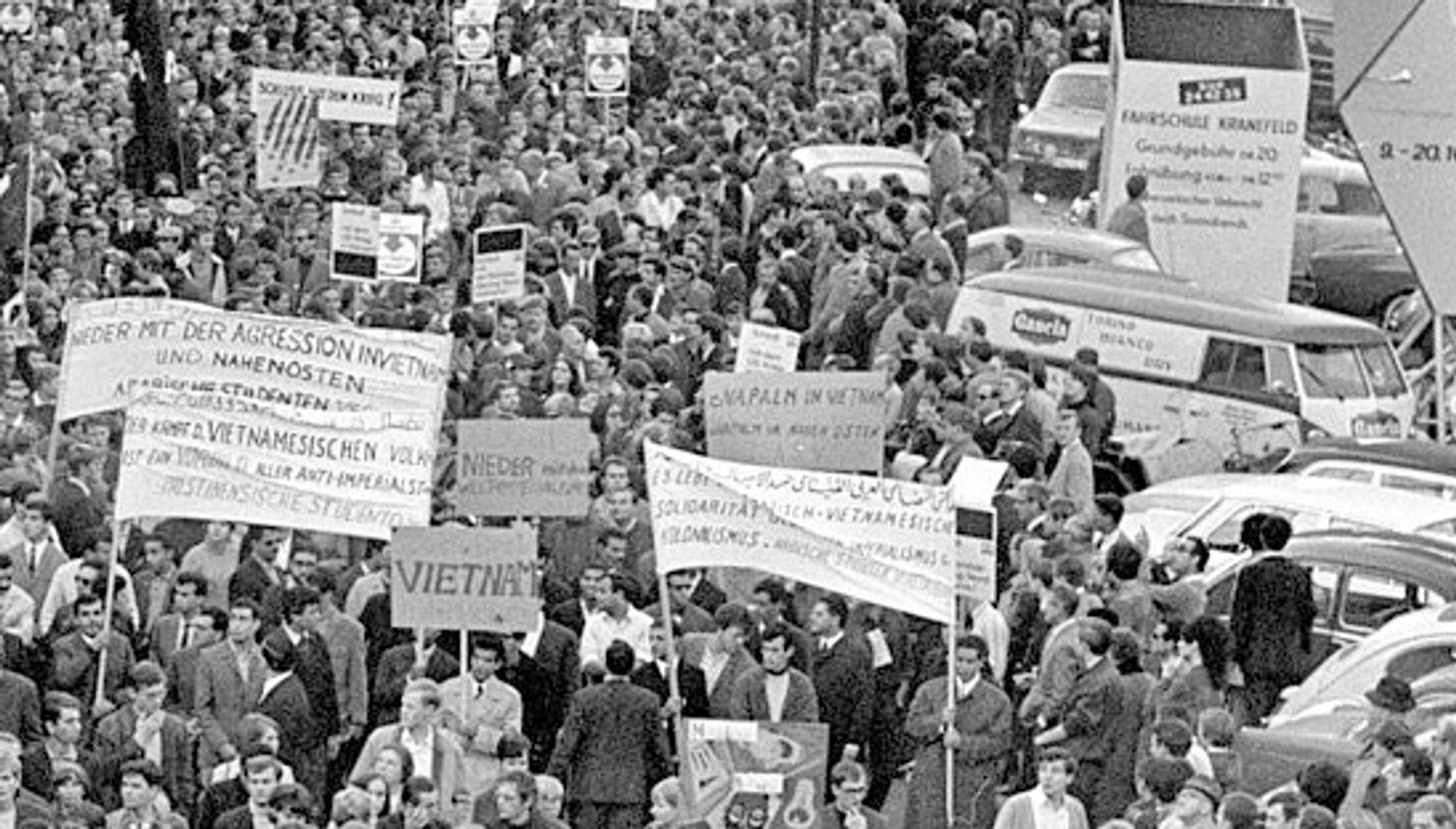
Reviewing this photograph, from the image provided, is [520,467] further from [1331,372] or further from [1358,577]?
[1331,372]

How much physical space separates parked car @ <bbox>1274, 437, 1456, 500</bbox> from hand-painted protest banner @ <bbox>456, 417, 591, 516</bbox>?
15.9 ft

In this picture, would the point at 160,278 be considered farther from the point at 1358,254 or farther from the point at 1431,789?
the point at 1431,789

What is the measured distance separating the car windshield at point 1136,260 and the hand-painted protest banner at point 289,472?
33.7 ft

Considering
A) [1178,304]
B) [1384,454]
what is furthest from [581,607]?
[1178,304]

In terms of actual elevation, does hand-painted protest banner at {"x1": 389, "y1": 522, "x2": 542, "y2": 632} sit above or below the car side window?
above

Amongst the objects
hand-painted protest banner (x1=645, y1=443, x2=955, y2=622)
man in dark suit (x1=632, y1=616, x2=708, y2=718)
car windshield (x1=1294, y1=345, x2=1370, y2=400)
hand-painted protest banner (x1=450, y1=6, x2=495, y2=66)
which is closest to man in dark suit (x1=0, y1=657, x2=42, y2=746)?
man in dark suit (x1=632, y1=616, x2=708, y2=718)

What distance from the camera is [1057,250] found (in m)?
34.0

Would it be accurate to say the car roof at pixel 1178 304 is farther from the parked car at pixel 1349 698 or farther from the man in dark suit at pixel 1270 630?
the parked car at pixel 1349 698

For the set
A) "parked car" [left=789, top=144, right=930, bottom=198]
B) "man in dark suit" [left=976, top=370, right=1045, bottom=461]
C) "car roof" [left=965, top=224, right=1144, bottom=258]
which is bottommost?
"parked car" [left=789, top=144, right=930, bottom=198]

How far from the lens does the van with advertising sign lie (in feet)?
102

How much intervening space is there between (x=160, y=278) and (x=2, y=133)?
5999 mm

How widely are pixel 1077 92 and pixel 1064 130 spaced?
1.69 feet

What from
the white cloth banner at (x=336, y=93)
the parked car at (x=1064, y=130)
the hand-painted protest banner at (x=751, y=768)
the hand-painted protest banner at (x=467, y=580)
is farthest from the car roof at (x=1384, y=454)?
the parked car at (x=1064, y=130)

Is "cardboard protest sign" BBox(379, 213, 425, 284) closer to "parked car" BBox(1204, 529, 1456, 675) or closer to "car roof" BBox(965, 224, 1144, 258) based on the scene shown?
"car roof" BBox(965, 224, 1144, 258)
